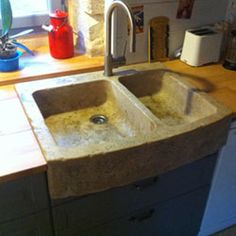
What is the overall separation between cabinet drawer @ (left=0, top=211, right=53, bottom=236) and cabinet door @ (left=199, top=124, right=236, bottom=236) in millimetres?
722

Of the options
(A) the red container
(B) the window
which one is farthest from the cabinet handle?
(B) the window

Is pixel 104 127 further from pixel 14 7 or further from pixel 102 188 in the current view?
pixel 14 7

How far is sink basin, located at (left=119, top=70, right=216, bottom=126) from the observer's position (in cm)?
125

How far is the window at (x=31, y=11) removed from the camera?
1.56 m

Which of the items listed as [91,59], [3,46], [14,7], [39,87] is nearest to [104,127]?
[39,87]

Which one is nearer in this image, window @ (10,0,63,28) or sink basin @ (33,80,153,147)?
sink basin @ (33,80,153,147)

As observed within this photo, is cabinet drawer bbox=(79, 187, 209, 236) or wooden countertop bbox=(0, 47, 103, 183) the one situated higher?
wooden countertop bbox=(0, 47, 103, 183)

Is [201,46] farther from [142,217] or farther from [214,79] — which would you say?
[142,217]

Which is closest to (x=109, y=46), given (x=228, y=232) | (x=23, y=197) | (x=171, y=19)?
(x=171, y=19)

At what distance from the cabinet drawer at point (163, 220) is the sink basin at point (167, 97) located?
322 millimetres

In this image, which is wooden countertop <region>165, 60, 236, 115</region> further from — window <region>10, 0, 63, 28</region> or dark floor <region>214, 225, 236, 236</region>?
dark floor <region>214, 225, 236, 236</region>

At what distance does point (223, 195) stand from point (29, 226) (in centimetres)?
90

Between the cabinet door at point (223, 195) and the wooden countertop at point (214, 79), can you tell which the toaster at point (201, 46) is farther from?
the cabinet door at point (223, 195)

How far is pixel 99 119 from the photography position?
1295 mm
